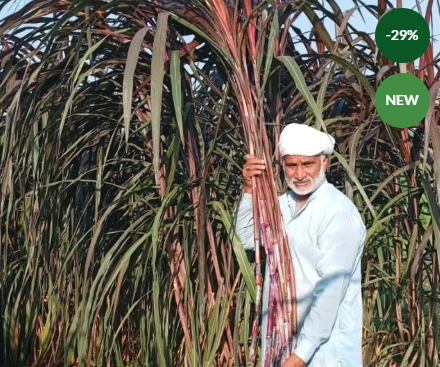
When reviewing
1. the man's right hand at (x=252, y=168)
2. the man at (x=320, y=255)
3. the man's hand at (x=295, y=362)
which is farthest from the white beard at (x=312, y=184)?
the man's hand at (x=295, y=362)

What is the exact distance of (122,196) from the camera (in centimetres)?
244

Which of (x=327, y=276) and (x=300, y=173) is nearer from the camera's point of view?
(x=327, y=276)

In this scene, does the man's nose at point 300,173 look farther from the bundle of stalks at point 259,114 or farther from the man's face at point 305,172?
the bundle of stalks at point 259,114

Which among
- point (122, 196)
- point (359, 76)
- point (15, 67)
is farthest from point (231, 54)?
point (15, 67)

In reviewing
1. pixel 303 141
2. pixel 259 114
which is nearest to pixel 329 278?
pixel 303 141

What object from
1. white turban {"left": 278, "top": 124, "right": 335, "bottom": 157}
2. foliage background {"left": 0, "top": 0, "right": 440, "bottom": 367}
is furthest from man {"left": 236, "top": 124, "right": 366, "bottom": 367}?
foliage background {"left": 0, "top": 0, "right": 440, "bottom": 367}

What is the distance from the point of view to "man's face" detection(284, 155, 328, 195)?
1.98 m

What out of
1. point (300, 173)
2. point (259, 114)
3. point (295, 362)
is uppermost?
point (259, 114)

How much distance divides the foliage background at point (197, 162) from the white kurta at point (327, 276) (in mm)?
223

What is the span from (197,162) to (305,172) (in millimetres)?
565

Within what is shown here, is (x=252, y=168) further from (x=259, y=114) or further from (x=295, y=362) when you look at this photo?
(x=295, y=362)

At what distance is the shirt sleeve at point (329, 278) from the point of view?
187 cm

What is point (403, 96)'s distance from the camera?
8.05 ft

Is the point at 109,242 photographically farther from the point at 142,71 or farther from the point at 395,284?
the point at 395,284
